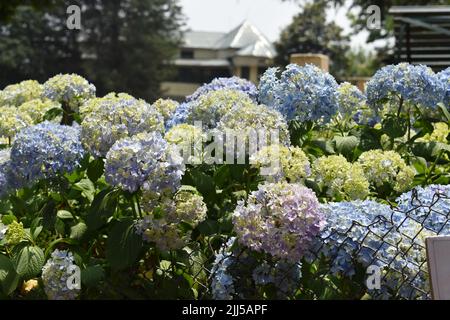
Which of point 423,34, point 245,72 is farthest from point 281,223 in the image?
point 245,72

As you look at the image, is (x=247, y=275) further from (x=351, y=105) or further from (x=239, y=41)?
(x=239, y=41)

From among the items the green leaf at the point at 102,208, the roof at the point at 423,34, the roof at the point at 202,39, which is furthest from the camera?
the roof at the point at 202,39

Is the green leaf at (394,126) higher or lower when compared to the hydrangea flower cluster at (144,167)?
higher

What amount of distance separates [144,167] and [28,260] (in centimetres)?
57

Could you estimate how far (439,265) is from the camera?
Result: 2.17m

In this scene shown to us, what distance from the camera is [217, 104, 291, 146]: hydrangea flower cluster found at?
2.96 metres

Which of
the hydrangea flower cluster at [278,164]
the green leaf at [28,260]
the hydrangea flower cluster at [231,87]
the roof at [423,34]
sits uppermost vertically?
the roof at [423,34]

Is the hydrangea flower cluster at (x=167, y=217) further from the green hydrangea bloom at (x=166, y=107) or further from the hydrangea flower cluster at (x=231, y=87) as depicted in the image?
the green hydrangea bloom at (x=166, y=107)

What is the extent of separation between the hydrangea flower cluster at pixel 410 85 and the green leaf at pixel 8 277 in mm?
1722

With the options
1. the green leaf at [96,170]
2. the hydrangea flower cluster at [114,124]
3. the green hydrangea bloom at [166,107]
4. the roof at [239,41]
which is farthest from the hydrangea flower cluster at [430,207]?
the roof at [239,41]

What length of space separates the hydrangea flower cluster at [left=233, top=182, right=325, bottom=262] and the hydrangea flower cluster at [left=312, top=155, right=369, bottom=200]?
1.76 feet

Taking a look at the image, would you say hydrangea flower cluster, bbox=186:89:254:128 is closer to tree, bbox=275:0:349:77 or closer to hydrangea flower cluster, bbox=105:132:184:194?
hydrangea flower cluster, bbox=105:132:184:194

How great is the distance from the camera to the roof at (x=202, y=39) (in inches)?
2687

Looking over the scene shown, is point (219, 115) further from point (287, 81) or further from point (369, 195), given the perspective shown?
point (369, 195)
